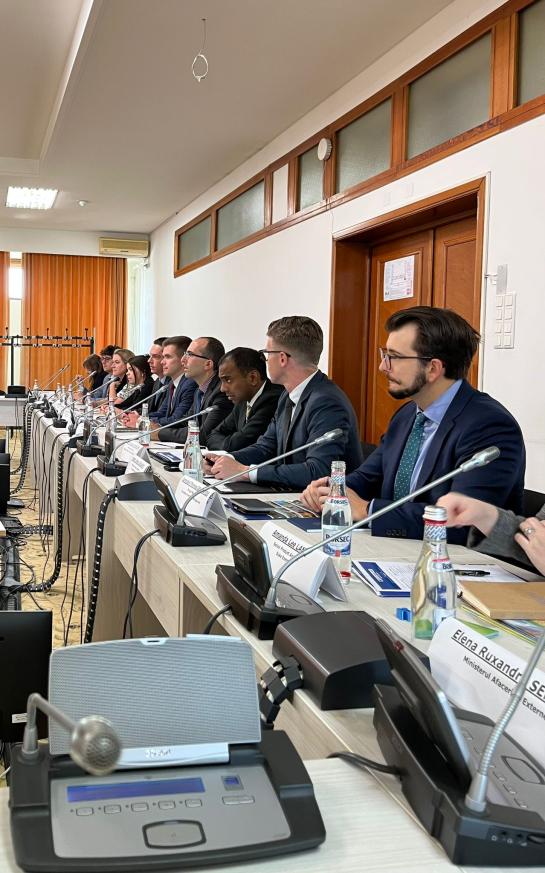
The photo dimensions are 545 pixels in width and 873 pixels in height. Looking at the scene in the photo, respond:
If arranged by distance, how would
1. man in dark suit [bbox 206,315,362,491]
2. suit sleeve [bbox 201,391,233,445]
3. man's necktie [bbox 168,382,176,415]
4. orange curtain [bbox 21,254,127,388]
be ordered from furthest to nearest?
1. orange curtain [bbox 21,254,127,388]
2. man's necktie [bbox 168,382,176,415]
3. suit sleeve [bbox 201,391,233,445]
4. man in dark suit [bbox 206,315,362,491]

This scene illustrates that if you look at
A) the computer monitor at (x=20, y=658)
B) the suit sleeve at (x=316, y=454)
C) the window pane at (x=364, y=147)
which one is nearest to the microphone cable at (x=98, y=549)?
the suit sleeve at (x=316, y=454)

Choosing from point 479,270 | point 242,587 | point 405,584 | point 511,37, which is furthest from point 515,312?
point 242,587

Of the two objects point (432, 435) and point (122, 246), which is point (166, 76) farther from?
point (122, 246)

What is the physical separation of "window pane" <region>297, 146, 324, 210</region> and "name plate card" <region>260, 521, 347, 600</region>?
161 inches

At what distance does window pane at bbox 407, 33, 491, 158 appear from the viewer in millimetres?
3555

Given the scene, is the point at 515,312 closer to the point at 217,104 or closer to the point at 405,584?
the point at 405,584

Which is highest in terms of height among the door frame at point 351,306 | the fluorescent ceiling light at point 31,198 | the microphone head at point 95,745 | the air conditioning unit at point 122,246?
the fluorescent ceiling light at point 31,198

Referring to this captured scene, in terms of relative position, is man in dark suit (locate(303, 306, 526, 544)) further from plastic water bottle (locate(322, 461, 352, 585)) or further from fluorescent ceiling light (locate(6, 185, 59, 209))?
fluorescent ceiling light (locate(6, 185, 59, 209))

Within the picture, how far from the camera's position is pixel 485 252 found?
3.44 meters

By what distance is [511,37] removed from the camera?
3.29 m

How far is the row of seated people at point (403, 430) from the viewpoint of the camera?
2148 mm

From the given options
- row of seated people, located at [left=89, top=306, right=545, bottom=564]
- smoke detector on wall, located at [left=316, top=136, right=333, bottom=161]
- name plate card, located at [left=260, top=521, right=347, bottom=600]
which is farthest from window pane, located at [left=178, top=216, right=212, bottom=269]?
name plate card, located at [left=260, top=521, right=347, bottom=600]

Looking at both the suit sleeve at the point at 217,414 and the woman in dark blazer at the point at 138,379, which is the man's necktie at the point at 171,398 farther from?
the suit sleeve at the point at 217,414

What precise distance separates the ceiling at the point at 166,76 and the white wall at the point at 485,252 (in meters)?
0.12
